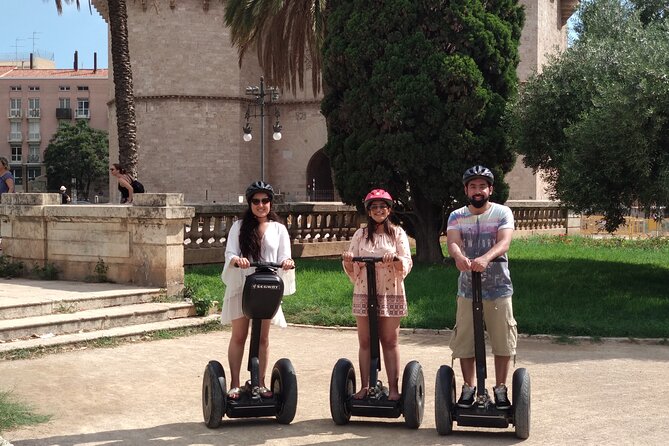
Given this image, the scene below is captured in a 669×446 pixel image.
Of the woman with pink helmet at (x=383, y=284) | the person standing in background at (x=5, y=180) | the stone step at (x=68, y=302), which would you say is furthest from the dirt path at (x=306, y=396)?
the person standing in background at (x=5, y=180)

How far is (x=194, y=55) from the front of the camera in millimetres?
34844

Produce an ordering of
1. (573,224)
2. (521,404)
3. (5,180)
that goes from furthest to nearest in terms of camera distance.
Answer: (573,224) < (5,180) < (521,404)

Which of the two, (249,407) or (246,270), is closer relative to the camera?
(249,407)

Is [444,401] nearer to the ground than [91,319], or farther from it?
nearer to the ground

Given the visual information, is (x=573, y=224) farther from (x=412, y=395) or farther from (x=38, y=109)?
(x=38, y=109)

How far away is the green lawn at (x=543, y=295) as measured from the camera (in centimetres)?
990

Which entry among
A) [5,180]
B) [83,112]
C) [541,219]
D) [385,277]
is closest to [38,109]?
[83,112]

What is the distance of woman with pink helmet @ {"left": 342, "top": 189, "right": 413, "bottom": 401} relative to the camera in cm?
552

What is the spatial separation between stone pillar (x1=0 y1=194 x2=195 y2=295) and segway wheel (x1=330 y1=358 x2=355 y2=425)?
558cm

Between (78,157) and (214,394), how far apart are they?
229 ft

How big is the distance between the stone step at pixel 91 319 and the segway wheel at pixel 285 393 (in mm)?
3902

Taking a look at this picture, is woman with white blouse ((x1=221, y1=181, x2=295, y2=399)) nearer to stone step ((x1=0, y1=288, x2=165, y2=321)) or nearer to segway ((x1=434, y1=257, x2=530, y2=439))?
segway ((x1=434, y1=257, x2=530, y2=439))

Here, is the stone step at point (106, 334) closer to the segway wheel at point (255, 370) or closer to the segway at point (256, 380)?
the segway at point (256, 380)

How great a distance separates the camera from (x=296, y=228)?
644 inches
